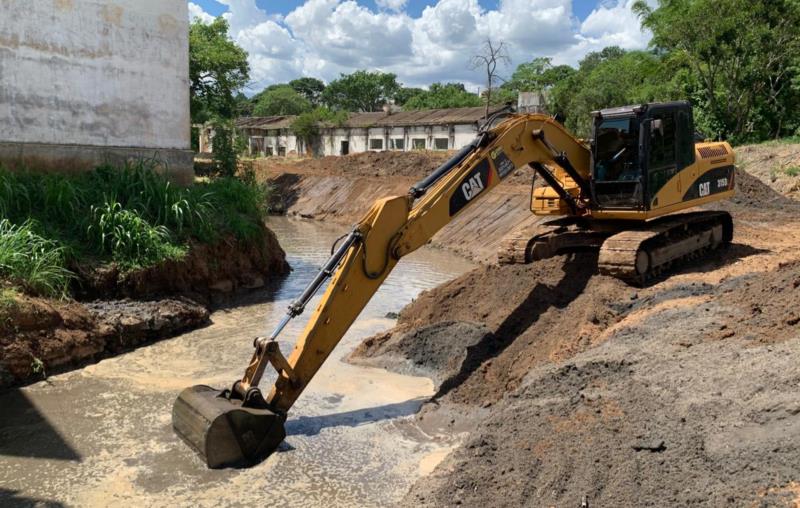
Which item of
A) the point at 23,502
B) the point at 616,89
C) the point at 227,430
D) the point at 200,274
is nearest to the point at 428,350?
the point at 227,430

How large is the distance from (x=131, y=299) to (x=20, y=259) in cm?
192

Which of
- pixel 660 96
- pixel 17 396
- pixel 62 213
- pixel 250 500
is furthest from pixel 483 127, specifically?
pixel 660 96

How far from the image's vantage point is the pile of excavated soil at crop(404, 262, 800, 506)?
4.01m

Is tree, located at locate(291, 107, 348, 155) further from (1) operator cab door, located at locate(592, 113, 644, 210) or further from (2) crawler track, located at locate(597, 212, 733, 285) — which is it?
(1) operator cab door, located at locate(592, 113, 644, 210)

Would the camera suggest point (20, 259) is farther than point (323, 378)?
Yes

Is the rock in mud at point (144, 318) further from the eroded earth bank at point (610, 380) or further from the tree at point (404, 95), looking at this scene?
the tree at point (404, 95)

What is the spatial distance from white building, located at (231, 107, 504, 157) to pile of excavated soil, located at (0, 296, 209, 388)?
29.2 metres

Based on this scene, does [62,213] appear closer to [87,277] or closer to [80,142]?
[87,277]

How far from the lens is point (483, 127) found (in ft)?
25.0

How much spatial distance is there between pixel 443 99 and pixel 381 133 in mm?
17965

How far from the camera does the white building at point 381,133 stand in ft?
136

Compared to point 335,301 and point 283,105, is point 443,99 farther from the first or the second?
point 335,301

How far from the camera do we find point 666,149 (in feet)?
29.1

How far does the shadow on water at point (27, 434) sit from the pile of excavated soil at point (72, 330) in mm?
564
